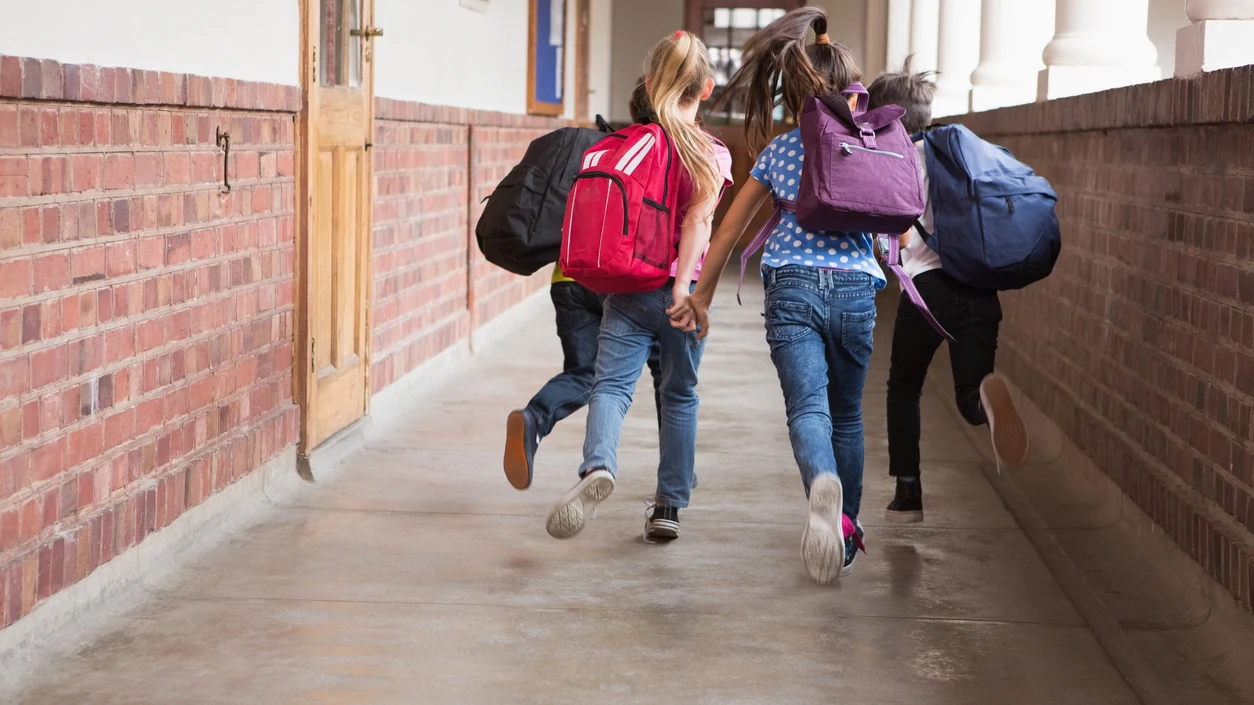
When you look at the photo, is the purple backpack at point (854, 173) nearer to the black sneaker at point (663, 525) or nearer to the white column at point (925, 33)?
the black sneaker at point (663, 525)

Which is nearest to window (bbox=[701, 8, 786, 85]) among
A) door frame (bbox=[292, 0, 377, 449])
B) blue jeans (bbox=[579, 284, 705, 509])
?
door frame (bbox=[292, 0, 377, 449])

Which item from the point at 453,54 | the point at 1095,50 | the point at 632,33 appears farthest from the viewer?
the point at 632,33

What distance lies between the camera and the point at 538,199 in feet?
14.3

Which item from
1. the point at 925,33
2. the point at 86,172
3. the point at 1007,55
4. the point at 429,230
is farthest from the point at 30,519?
the point at 925,33

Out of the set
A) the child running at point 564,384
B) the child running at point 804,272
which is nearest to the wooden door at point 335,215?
the child running at point 564,384

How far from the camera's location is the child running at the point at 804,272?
11.4 feet

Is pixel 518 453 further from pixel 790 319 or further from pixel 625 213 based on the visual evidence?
pixel 790 319

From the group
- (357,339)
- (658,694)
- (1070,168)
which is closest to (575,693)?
(658,694)

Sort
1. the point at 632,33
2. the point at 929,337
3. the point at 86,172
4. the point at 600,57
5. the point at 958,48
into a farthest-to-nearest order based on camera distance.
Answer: the point at 632,33, the point at 600,57, the point at 958,48, the point at 929,337, the point at 86,172

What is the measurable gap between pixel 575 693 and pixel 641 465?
2295mm

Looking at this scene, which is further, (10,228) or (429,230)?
(429,230)

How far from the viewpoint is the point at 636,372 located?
3.93 m

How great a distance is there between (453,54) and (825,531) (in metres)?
4.53

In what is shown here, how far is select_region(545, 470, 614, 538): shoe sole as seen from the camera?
3.71m
